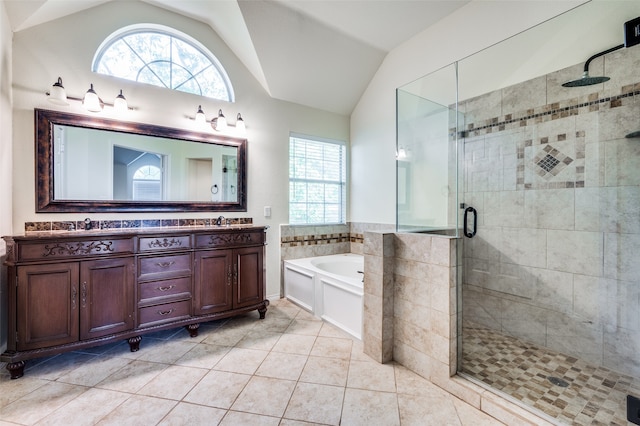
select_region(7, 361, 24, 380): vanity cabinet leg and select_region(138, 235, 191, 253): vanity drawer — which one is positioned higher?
select_region(138, 235, 191, 253): vanity drawer

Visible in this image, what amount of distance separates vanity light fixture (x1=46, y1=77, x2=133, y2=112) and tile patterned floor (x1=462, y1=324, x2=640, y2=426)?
3415mm

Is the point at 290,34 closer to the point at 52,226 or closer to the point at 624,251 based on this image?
the point at 52,226

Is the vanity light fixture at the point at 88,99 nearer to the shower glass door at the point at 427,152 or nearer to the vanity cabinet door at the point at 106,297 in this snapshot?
the vanity cabinet door at the point at 106,297

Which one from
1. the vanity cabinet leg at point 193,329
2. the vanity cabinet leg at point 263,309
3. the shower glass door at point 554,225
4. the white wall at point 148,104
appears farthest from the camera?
the vanity cabinet leg at point 263,309

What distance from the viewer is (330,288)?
111 inches

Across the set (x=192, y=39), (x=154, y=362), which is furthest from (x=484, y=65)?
(x=154, y=362)

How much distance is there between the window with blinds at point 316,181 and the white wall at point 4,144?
2503 mm

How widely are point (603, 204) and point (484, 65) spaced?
1.44 meters

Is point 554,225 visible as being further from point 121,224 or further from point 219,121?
point 121,224

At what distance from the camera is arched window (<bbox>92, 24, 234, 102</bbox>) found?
261 cm

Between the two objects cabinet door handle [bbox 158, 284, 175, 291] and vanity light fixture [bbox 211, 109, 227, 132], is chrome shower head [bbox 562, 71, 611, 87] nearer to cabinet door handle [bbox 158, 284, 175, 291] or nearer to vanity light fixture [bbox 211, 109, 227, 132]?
vanity light fixture [bbox 211, 109, 227, 132]

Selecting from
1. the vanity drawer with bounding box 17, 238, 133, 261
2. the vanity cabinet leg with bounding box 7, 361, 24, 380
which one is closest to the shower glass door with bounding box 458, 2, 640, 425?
the vanity drawer with bounding box 17, 238, 133, 261

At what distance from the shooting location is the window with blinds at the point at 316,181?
368 cm

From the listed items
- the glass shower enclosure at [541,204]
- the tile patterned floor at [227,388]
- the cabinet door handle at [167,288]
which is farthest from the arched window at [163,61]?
the tile patterned floor at [227,388]
